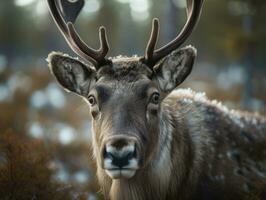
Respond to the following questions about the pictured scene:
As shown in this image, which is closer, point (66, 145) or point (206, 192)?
point (206, 192)

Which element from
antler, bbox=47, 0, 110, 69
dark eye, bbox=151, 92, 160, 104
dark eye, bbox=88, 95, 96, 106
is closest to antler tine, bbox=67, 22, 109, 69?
antler, bbox=47, 0, 110, 69

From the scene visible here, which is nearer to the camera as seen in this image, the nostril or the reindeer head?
the nostril

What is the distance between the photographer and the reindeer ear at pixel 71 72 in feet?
19.1

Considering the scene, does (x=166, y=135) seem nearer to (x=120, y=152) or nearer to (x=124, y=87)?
(x=124, y=87)

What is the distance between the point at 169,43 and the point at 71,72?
3.37 ft

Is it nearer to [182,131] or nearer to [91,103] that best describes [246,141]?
[182,131]

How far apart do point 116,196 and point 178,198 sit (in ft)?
2.06

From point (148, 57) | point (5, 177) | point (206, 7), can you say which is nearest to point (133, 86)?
point (148, 57)

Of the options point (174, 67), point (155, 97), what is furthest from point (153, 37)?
point (155, 97)

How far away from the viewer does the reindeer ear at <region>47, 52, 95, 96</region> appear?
5824 millimetres

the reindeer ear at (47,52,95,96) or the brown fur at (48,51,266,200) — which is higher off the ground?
the reindeer ear at (47,52,95,96)

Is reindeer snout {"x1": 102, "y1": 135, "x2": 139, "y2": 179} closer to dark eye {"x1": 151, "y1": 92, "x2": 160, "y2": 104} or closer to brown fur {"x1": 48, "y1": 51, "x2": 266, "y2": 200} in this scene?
brown fur {"x1": 48, "y1": 51, "x2": 266, "y2": 200}

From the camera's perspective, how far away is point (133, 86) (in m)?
5.35

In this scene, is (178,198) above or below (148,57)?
below
